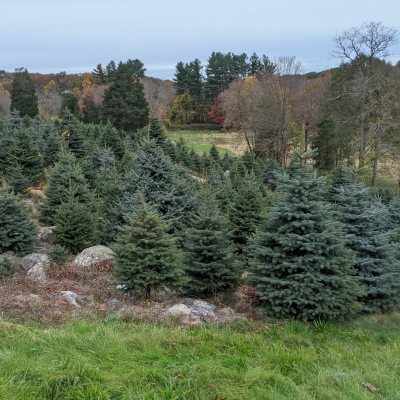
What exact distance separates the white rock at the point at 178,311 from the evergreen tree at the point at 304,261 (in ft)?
4.17

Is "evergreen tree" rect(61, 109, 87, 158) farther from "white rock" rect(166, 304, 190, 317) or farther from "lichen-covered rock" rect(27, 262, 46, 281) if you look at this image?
"white rock" rect(166, 304, 190, 317)

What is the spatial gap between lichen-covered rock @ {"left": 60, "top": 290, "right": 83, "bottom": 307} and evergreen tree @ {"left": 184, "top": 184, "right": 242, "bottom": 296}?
2.02 m

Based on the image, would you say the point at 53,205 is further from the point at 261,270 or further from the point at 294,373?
the point at 294,373

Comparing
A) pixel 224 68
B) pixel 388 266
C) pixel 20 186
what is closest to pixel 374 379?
pixel 388 266

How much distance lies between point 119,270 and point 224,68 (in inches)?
2302

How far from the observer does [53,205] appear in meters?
12.4

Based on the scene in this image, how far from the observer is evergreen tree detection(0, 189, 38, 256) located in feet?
31.7

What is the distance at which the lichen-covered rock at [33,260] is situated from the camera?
9.20 meters

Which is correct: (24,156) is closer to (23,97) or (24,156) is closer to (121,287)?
(121,287)

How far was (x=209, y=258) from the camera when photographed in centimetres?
762

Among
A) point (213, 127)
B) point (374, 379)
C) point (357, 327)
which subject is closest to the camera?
point (374, 379)

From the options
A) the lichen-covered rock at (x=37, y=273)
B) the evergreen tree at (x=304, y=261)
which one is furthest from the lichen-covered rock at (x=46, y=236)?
the evergreen tree at (x=304, y=261)

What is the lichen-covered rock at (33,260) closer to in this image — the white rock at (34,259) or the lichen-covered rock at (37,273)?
the white rock at (34,259)

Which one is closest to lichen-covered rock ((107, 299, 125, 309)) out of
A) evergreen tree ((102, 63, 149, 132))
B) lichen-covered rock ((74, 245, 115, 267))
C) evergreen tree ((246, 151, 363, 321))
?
evergreen tree ((246, 151, 363, 321))
